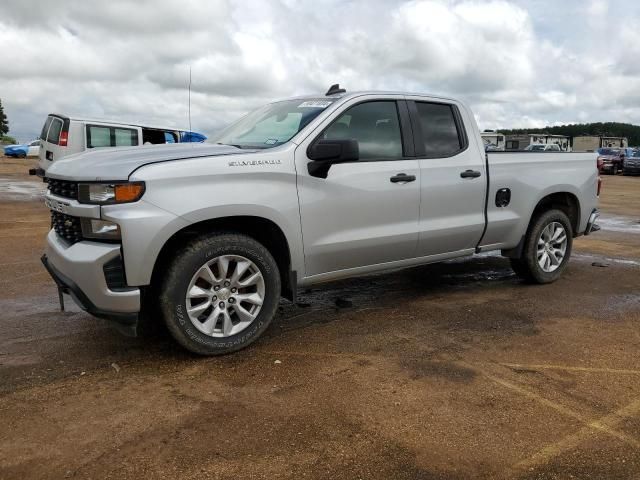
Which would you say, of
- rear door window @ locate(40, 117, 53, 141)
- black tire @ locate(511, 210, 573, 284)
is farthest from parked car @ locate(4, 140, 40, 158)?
black tire @ locate(511, 210, 573, 284)

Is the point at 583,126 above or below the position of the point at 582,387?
above

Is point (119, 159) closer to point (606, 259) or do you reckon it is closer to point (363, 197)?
point (363, 197)

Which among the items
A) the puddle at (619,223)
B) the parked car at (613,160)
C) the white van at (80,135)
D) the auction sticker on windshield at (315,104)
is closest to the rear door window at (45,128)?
the white van at (80,135)

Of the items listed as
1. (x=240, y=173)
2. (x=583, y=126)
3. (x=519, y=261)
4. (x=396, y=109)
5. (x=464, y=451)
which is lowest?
(x=464, y=451)

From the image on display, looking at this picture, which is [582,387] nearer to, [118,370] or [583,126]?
[118,370]

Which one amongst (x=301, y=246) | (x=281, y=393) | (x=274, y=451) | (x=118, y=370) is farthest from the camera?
(x=301, y=246)

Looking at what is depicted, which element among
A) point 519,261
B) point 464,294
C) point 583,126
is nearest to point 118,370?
point 464,294

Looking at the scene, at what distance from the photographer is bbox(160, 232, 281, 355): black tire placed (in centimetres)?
372

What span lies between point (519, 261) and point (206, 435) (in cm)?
417

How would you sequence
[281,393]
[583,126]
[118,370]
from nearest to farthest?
[281,393] < [118,370] < [583,126]

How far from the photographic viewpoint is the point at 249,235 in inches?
166

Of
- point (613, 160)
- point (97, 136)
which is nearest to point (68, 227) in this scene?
point (97, 136)

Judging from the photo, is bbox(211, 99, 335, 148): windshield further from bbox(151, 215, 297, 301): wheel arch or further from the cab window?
bbox(151, 215, 297, 301): wheel arch

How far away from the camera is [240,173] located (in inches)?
155
